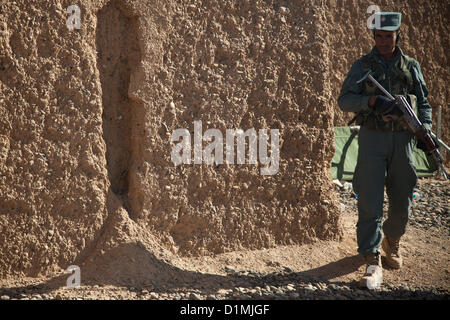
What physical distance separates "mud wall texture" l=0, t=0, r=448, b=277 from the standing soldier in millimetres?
423

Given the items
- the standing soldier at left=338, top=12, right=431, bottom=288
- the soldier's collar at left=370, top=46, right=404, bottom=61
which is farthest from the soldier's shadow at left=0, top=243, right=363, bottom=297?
the soldier's collar at left=370, top=46, right=404, bottom=61

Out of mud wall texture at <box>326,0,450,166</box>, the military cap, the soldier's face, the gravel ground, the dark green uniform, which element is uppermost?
mud wall texture at <box>326,0,450,166</box>

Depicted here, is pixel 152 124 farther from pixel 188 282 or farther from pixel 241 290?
pixel 241 290

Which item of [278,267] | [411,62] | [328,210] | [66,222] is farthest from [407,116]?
[66,222]

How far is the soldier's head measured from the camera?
411 cm

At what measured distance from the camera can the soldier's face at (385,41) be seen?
4129mm

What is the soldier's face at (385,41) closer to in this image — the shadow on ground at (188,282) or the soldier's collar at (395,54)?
the soldier's collar at (395,54)

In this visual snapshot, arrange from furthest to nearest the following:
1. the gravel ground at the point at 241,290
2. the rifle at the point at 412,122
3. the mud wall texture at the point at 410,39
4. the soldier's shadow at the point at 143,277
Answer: the mud wall texture at the point at 410,39 < the rifle at the point at 412,122 < the soldier's shadow at the point at 143,277 < the gravel ground at the point at 241,290

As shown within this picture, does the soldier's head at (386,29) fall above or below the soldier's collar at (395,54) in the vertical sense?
above

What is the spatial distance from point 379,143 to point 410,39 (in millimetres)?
4175

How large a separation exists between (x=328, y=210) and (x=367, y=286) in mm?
759

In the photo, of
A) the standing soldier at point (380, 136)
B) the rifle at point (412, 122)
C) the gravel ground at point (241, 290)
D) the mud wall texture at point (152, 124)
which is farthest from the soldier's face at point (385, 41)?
the gravel ground at point (241, 290)

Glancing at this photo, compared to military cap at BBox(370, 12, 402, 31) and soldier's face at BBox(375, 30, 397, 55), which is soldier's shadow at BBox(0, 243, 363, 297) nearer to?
soldier's face at BBox(375, 30, 397, 55)

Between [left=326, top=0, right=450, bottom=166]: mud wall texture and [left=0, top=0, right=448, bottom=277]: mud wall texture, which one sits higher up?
[left=326, top=0, right=450, bottom=166]: mud wall texture
